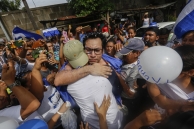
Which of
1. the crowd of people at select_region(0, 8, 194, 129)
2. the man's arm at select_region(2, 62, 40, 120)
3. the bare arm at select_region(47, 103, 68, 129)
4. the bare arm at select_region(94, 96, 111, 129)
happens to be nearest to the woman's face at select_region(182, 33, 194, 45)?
the crowd of people at select_region(0, 8, 194, 129)

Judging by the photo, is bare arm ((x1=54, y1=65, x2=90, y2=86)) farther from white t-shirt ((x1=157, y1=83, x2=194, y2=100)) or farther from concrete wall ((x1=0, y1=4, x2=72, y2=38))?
concrete wall ((x1=0, y1=4, x2=72, y2=38))

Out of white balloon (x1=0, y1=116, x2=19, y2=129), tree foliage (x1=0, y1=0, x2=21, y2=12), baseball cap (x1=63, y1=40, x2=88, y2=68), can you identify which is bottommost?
white balloon (x1=0, y1=116, x2=19, y2=129)

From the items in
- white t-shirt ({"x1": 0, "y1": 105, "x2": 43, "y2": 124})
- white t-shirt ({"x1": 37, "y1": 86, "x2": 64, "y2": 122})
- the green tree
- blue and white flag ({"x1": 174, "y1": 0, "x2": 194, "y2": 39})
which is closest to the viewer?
white t-shirt ({"x1": 0, "y1": 105, "x2": 43, "y2": 124})

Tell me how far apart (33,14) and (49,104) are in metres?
9.91

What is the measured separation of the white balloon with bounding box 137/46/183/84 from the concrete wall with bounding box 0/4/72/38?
34.0 feet

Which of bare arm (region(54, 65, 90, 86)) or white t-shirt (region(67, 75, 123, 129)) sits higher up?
bare arm (region(54, 65, 90, 86))

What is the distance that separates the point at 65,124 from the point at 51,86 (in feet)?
1.81

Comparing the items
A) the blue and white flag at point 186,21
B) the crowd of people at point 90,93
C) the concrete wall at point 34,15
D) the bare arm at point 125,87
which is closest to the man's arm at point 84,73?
the crowd of people at point 90,93

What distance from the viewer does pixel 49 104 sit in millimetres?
1699

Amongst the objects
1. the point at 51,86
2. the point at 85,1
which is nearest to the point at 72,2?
the point at 85,1

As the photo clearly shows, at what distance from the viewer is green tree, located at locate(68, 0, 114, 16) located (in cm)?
1014

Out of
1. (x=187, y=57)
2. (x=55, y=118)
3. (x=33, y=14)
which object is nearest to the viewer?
(x=187, y=57)

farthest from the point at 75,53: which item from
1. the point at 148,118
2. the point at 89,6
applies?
the point at 89,6

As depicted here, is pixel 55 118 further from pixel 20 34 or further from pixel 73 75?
pixel 20 34
